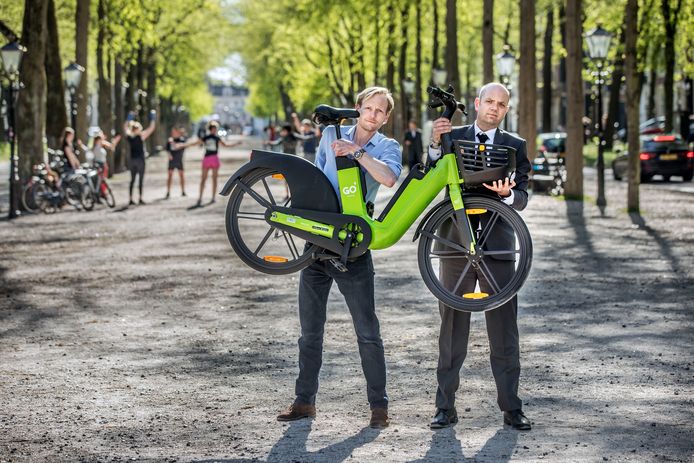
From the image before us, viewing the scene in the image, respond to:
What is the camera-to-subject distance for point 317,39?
68.0 meters

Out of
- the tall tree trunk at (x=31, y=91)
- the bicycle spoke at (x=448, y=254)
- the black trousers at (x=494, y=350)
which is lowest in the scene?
the black trousers at (x=494, y=350)

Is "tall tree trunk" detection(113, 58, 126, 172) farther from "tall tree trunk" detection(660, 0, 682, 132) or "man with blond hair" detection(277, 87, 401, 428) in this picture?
"man with blond hair" detection(277, 87, 401, 428)

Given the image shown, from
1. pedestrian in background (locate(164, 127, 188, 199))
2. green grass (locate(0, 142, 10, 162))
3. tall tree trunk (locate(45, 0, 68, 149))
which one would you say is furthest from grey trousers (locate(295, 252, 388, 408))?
green grass (locate(0, 142, 10, 162))

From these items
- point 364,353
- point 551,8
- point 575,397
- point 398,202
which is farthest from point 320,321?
point 551,8

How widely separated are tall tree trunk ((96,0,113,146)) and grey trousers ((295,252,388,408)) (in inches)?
1424

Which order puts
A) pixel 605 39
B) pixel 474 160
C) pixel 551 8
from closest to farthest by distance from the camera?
pixel 474 160, pixel 605 39, pixel 551 8

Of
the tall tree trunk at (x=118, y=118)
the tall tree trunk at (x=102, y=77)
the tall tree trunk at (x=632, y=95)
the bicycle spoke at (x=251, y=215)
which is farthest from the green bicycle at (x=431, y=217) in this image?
the tall tree trunk at (x=118, y=118)

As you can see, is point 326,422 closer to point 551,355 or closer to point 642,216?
point 551,355

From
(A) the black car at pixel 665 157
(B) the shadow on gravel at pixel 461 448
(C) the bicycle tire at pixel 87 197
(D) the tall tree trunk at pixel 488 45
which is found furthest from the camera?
(A) the black car at pixel 665 157

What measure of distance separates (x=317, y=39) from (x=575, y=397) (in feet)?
200

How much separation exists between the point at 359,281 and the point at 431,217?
0.52 m

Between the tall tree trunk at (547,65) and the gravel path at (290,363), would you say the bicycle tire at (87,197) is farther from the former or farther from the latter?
the tall tree trunk at (547,65)

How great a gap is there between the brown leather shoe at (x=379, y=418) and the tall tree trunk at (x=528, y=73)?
A: 885 inches

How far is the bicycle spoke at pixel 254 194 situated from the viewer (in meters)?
7.05
